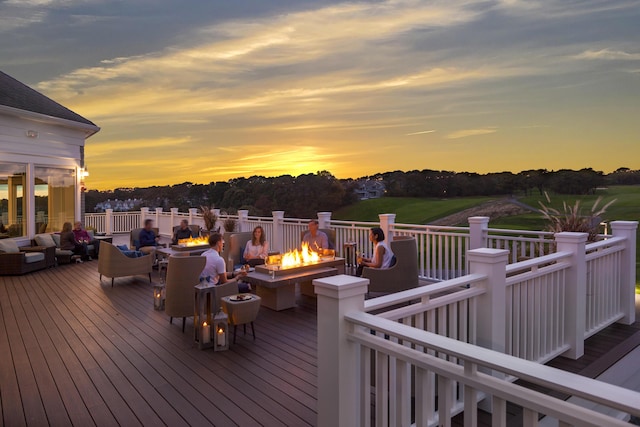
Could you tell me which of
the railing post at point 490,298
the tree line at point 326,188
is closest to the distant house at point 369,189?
the tree line at point 326,188

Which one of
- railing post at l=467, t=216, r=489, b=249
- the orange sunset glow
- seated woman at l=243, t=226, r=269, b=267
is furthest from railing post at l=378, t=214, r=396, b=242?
the orange sunset glow

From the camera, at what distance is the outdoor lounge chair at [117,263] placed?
314 inches

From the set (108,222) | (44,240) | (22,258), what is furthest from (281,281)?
(108,222)

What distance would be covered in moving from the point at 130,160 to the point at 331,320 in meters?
16.9

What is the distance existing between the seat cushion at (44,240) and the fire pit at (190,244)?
4.16 metres

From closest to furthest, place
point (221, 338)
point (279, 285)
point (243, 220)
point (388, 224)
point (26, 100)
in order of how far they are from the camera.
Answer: point (221, 338) → point (279, 285) → point (388, 224) → point (26, 100) → point (243, 220)

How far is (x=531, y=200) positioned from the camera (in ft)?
68.8

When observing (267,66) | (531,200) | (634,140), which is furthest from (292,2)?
(531,200)

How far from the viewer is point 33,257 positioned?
962 centimetres

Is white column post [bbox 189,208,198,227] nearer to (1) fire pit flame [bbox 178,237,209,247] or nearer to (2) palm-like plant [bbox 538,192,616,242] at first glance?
(1) fire pit flame [bbox 178,237,209,247]

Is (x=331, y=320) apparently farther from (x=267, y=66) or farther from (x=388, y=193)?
(x=388, y=193)

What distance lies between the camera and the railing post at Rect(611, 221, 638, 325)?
5008mm

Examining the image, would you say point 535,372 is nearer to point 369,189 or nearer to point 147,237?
point 147,237

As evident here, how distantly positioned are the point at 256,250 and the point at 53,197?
8.15 meters
